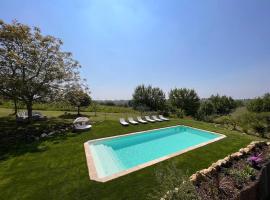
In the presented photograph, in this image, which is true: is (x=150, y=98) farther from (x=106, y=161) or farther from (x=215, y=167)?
(x=215, y=167)

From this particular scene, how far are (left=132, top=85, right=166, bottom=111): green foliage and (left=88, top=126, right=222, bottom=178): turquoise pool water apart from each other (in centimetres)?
1564

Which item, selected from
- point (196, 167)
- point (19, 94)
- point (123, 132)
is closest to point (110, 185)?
point (196, 167)

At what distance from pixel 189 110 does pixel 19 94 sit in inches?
1199

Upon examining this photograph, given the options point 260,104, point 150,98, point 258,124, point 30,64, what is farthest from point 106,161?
→ point 260,104

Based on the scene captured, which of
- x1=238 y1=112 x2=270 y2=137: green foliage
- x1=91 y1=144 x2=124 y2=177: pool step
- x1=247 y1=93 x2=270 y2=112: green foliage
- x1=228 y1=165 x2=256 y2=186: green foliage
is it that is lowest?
→ x1=91 y1=144 x2=124 y2=177: pool step

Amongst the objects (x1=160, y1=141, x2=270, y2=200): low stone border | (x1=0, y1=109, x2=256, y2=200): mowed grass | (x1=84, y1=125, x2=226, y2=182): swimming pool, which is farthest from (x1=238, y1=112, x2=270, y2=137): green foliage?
(x1=160, y1=141, x2=270, y2=200): low stone border

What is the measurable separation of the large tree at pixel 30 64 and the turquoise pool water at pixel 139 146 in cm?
795

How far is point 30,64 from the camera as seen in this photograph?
13.6m

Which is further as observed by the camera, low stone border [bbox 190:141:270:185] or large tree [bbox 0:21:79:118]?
large tree [bbox 0:21:79:118]

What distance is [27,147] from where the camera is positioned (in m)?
9.66

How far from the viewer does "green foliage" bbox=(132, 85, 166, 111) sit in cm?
3103

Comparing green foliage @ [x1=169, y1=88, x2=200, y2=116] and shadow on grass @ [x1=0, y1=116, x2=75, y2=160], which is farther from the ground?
green foliage @ [x1=169, y1=88, x2=200, y2=116]

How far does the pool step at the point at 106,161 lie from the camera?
718 cm

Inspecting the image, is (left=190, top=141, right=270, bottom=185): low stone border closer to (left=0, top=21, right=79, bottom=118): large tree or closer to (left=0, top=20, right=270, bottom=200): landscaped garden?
(left=0, top=20, right=270, bottom=200): landscaped garden
